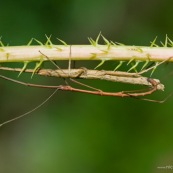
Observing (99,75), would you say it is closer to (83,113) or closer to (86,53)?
(86,53)

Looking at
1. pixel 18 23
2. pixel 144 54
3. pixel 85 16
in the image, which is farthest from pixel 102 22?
pixel 144 54

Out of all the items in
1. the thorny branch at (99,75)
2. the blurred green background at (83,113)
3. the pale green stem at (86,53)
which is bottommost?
the pale green stem at (86,53)

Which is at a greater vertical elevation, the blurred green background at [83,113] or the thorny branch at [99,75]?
the blurred green background at [83,113]

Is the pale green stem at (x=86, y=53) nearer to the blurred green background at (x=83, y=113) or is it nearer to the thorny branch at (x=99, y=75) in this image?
the thorny branch at (x=99, y=75)

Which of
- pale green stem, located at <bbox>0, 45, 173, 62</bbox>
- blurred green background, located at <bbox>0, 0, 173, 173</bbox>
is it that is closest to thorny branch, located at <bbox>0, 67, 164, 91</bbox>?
pale green stem, located at <bbox>0, 45, 173, 62</bbox>

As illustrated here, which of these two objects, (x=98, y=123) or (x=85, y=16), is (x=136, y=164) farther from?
(x=85, y=16)

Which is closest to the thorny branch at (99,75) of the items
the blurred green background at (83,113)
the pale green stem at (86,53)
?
the pale green stem at (86,53)
